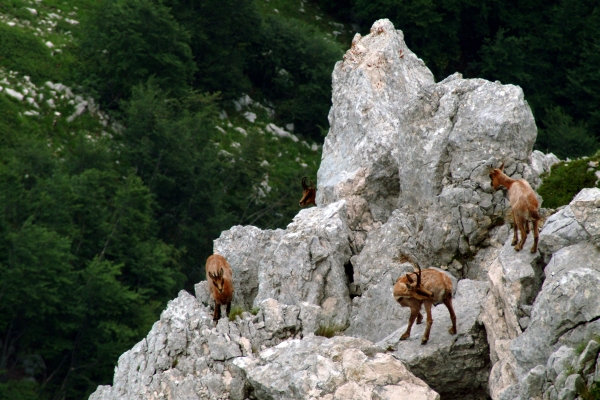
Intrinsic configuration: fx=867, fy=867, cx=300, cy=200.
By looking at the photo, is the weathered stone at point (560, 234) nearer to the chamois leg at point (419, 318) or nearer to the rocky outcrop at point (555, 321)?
the rocky outcrop at point (555, 321)

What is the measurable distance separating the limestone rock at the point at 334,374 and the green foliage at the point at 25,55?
5410cm

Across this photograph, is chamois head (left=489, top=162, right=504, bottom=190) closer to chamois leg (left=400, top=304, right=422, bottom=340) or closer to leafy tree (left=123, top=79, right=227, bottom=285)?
chamois leg (left=400, top=304, right=422, bottom=340)

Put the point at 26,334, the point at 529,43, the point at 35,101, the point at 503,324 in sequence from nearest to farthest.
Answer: the point at 503,324
the point at 26,334
the point at 35,101
the point at 529,43

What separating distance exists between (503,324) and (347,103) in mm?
12505

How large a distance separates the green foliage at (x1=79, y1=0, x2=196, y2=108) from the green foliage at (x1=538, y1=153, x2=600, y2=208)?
5059 cm

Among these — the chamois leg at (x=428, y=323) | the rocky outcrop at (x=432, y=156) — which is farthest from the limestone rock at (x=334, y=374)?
the rocky outcrop at (x=432, y=156)

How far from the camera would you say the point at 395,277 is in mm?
22422

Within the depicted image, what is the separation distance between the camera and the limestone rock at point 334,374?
17297mm

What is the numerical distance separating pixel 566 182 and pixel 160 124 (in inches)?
1888

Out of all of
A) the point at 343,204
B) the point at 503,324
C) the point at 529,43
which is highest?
the point at 503,324

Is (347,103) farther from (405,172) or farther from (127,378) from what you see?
(127,378)

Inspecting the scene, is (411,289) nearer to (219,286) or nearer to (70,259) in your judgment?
(219,286)

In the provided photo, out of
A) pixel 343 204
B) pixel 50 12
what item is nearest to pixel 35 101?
pixel 50 12

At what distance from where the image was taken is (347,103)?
Result: 2906 centimetres
